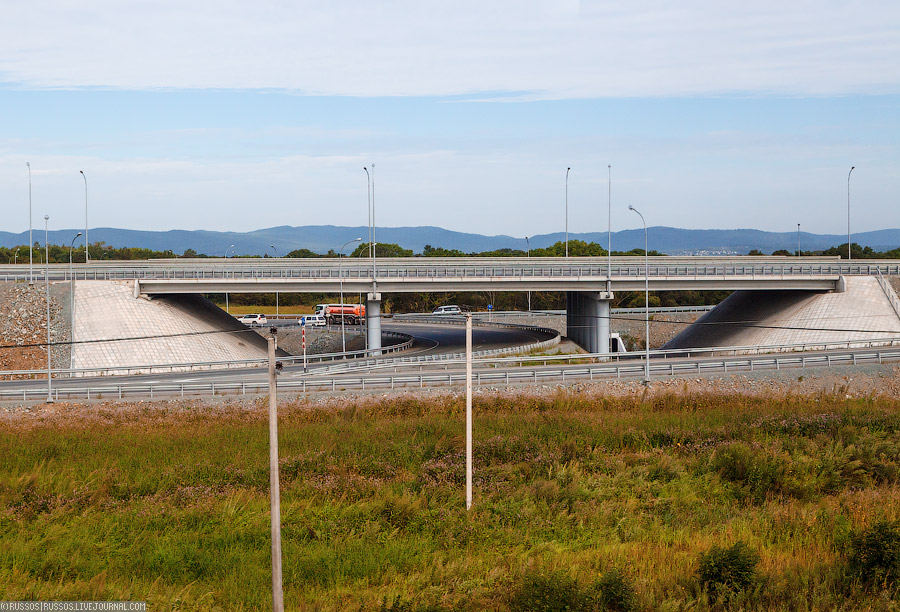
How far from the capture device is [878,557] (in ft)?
50.2

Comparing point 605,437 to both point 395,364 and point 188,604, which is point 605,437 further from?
point 395,364

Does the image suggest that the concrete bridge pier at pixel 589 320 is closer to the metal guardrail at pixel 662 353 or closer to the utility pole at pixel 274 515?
the metal guardrail at pixel 662 353

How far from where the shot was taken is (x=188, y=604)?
14094 mm

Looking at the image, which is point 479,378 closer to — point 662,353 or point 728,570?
point 662,353

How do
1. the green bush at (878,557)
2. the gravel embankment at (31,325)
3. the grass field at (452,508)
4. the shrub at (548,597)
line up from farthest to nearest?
the gravel embankment at (31,325) < the green bush at (878,557) < the grass field at (452,508) < the shrub at (548,597)

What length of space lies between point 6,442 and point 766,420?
27812mm

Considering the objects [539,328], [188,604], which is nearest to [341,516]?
[188,604]

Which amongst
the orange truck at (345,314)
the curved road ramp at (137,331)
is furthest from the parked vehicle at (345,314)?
the curved road ramp at (137,331)

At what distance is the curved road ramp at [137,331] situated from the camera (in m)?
49.8

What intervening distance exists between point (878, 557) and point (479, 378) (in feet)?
82.9

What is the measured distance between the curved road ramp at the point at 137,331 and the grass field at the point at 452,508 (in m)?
18.6

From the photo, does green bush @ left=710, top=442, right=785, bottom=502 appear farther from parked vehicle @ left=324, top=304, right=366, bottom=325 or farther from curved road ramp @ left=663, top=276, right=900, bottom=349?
parked vehicle @ left=324, top=304, right=366, bottom=325

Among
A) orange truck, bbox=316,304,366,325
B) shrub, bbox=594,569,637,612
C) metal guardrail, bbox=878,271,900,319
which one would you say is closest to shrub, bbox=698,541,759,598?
shrub, bbox=594,569,637,612

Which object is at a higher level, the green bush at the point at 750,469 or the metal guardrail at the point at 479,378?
the metal guardrail at the point at 479,378
